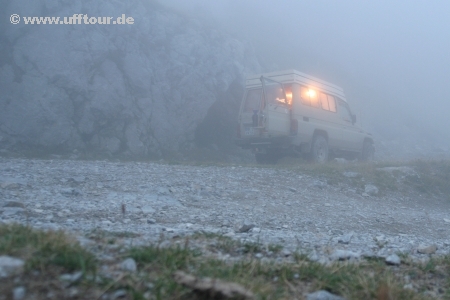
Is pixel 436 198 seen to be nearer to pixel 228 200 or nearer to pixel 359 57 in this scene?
pixel 228 200

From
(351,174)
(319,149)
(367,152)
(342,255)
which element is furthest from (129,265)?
(367,152)

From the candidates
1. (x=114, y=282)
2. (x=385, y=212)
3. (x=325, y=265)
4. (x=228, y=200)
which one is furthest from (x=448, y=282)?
(x=385, y=212)

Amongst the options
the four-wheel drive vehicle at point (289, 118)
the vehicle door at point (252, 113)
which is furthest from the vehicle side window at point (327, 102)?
the vehicle door at point (252, 113)

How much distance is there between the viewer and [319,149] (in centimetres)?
1519

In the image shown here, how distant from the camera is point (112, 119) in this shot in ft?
55.4

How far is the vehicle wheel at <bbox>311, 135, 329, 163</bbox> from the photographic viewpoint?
1494cm

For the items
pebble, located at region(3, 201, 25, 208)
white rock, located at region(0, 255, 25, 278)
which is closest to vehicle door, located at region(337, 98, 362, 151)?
pebble, located at region(3, 201, 25, 208)

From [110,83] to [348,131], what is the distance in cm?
889

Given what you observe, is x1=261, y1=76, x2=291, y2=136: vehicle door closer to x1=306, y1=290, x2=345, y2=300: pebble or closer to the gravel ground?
the gravel ground

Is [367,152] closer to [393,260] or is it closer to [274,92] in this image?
[274,92]

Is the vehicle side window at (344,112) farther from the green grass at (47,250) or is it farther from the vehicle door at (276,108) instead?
the green grass at (47,250)

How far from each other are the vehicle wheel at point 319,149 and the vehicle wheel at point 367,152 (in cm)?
325

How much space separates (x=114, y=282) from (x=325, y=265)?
1.62 meters

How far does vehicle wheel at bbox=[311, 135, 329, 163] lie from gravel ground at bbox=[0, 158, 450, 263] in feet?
11.9
